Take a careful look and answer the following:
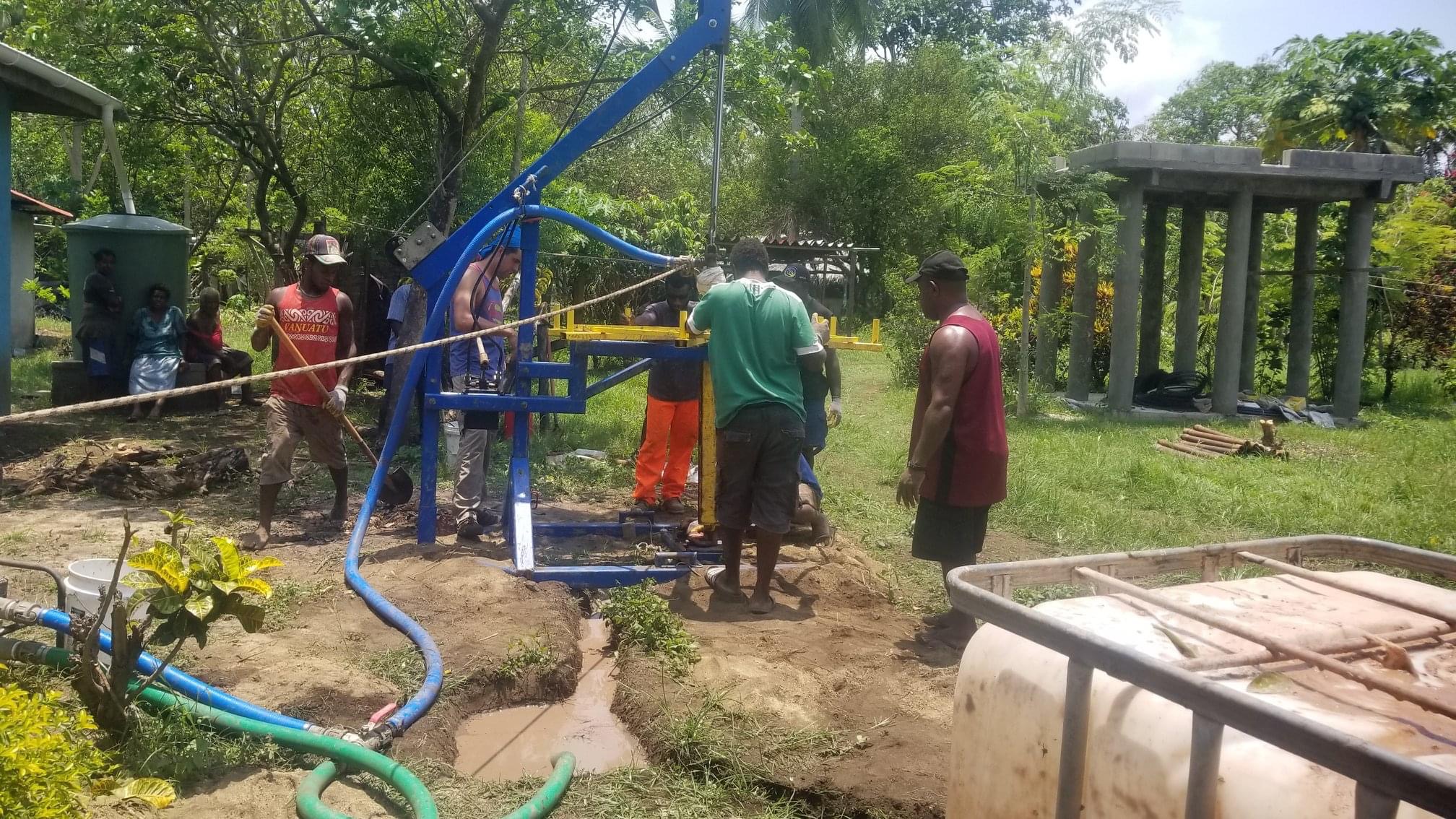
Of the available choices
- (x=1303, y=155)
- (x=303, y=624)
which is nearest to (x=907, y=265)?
(x=1303, y=155)

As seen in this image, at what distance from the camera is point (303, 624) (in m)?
4.91

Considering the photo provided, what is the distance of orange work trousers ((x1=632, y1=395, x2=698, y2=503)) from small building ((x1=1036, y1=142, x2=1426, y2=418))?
8461 millimetres

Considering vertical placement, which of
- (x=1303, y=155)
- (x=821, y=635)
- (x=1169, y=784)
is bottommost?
(x=821, y=635)

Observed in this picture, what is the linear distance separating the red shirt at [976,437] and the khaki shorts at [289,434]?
12.4ft

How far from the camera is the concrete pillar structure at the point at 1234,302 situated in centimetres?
1512

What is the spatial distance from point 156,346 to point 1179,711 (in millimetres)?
11964

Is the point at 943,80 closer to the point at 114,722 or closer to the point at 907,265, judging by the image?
the point at 907,265

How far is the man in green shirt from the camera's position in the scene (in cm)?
557

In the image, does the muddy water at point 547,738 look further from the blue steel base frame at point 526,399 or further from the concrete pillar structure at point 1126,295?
the concrete pillar structure at point 1126,295

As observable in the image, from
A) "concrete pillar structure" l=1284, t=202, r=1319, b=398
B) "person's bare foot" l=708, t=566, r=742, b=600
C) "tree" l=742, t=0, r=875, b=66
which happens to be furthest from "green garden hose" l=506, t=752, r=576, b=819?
"tree" l=742, t=0, r=875, b=66

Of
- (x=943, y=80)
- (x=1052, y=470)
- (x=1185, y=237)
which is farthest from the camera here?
Result: (x=943, y=80)

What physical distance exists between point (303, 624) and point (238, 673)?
0.66m

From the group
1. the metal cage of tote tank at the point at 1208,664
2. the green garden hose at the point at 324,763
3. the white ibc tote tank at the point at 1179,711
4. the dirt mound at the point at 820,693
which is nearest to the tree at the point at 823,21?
the dirt mound at the point at 820,693

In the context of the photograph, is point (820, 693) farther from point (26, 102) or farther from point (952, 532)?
point (26, 102)
